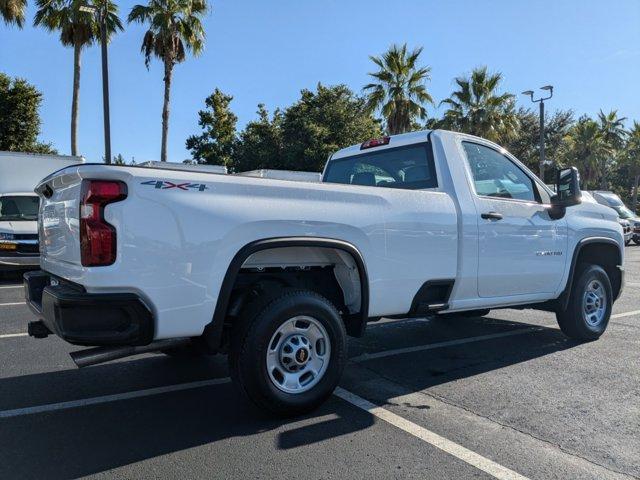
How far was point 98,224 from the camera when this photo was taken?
300 centimetres

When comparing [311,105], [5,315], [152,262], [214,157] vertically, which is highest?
[311,105]

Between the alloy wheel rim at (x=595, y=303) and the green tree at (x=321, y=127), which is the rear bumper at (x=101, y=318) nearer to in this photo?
the alloy wheel rim at (x=595, y=303)

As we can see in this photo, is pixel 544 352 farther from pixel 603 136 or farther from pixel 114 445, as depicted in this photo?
pixel 603 136

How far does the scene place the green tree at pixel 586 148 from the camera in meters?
41.8

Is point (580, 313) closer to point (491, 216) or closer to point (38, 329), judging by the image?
point (491, 216)

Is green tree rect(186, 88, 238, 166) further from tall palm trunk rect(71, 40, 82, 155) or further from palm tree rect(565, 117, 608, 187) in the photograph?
palm tree rect(565, 117, 608, 187)

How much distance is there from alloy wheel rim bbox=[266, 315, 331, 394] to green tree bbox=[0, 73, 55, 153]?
29.3 metres

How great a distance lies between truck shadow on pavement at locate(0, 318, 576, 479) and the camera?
3.09 meters

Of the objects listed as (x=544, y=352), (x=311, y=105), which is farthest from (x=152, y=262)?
(x=311, y=105)

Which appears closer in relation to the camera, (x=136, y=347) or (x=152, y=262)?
(x=152, y=262)

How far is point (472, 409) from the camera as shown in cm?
385

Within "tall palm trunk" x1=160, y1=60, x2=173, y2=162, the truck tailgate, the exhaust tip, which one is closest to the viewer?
the truck tailgate

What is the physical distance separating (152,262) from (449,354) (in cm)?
341

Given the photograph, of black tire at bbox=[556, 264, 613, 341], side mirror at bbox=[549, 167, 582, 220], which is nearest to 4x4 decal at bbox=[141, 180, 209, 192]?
side mirror at bbox=[549, 167, 582, 220]
